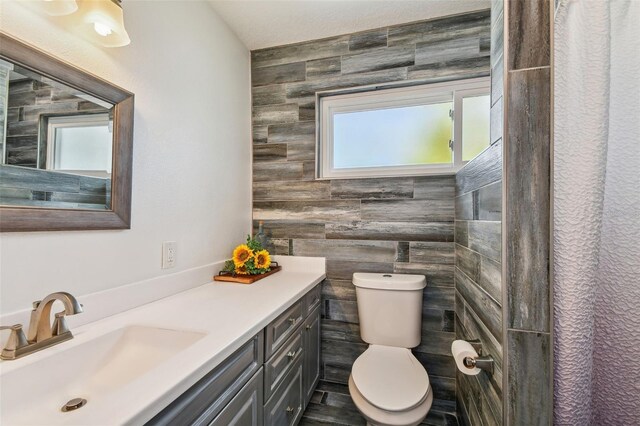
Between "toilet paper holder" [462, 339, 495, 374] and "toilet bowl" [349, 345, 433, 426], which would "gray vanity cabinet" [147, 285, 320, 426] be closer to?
"toilet bowl" [349, 345, 433, 426]

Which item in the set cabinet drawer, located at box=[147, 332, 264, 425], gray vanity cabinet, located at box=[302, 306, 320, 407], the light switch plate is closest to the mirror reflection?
the light switch plate

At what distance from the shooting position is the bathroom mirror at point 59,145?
80 centimetres

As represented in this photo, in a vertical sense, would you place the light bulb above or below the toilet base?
above

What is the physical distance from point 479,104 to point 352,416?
211 cm

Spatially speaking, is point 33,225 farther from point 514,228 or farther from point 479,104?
point 479,104

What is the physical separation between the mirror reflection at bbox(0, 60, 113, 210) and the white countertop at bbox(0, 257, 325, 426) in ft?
1.45

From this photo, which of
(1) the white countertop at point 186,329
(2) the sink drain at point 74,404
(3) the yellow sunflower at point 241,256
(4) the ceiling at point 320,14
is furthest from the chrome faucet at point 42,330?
(4) the ceiling at point 320,14

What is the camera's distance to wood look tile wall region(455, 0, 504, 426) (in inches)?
33.4

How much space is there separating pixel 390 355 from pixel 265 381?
788mm

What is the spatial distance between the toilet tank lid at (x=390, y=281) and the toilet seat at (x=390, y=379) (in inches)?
14.5

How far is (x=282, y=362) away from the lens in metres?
1.28

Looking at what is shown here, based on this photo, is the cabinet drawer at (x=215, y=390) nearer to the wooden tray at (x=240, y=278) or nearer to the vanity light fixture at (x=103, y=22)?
the wooden tray at (x=240, y=278)

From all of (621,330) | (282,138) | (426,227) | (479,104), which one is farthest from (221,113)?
(621,330)

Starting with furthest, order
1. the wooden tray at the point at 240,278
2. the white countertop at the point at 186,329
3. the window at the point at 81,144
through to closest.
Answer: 1. the wooden tray at the point at 240,278
2. the window at the point at 81,144
3. the white countertop at the point at 186,329
